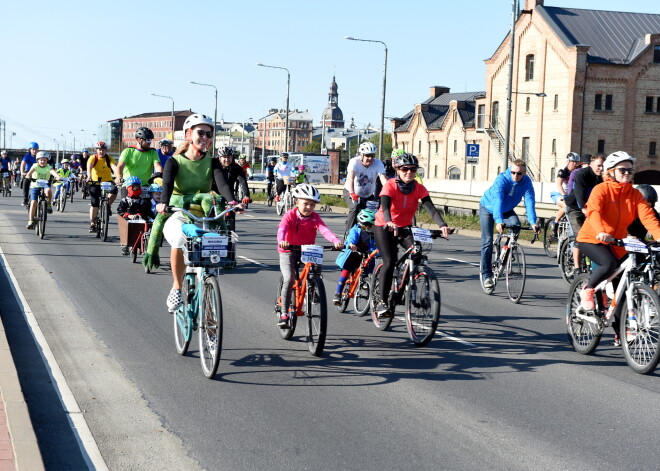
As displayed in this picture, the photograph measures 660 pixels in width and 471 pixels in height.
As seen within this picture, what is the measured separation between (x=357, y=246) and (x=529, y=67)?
57350mm

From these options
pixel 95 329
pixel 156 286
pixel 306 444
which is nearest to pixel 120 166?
pixel 156 286

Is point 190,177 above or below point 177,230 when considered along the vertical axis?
above

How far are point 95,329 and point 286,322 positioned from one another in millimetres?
2009

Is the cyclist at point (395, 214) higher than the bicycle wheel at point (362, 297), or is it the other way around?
the cyclist at point (395, 214)

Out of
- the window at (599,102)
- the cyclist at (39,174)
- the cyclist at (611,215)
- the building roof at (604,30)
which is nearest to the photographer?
the cyclist at (611,215)

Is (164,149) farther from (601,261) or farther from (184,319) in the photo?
(601,261)

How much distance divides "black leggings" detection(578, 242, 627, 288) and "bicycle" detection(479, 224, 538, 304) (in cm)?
350

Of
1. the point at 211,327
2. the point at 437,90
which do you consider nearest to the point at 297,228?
the point at 211,327

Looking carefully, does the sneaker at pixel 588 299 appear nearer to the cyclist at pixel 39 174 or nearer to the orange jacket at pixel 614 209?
the orange jacket at pixel 614 209

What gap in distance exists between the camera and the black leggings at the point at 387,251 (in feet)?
29.8

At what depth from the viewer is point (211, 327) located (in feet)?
23.0

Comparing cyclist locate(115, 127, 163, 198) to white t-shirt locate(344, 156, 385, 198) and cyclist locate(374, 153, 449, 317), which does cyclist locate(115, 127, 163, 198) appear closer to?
white t-shirt locate(344, 156, 385, 198)

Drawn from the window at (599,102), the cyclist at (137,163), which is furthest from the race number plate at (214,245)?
the window at (599,102)

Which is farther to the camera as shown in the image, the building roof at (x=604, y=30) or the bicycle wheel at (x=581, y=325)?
the building roof at (x=604, y=30)
